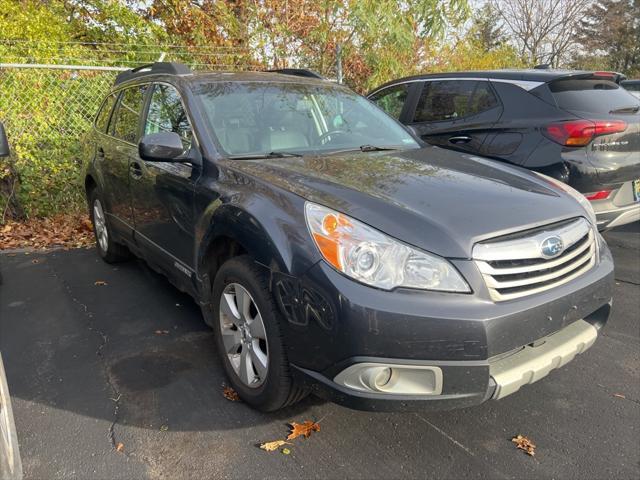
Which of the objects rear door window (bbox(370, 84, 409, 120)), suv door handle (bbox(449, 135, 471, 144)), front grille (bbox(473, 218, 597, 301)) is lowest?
front grille (bbox(473, 218, 597, 301))

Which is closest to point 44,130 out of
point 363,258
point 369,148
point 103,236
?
point 103,236

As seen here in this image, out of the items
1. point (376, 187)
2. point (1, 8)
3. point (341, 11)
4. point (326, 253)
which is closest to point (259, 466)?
point (326, 253)

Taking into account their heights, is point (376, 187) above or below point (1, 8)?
below

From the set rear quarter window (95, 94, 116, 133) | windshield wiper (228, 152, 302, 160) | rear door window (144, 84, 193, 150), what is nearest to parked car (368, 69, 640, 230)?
windshield wiper (228, 152, 302, 160)

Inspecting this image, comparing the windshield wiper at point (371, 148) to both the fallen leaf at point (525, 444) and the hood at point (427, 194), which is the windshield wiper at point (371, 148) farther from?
the fallen leaf at point (525, 444)

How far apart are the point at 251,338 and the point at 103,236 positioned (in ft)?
10.3

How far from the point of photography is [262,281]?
2316mm

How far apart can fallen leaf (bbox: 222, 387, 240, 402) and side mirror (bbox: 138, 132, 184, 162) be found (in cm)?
135

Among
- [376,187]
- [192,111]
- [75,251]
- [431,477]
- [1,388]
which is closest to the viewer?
[1,388]

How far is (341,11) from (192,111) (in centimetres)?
560

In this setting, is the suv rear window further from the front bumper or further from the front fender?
the front fender

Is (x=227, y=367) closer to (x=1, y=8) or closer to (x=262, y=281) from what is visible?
(x=262, y=281)

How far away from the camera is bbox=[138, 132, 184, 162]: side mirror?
2.89m

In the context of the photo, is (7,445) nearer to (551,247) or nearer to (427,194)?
(427,194)
